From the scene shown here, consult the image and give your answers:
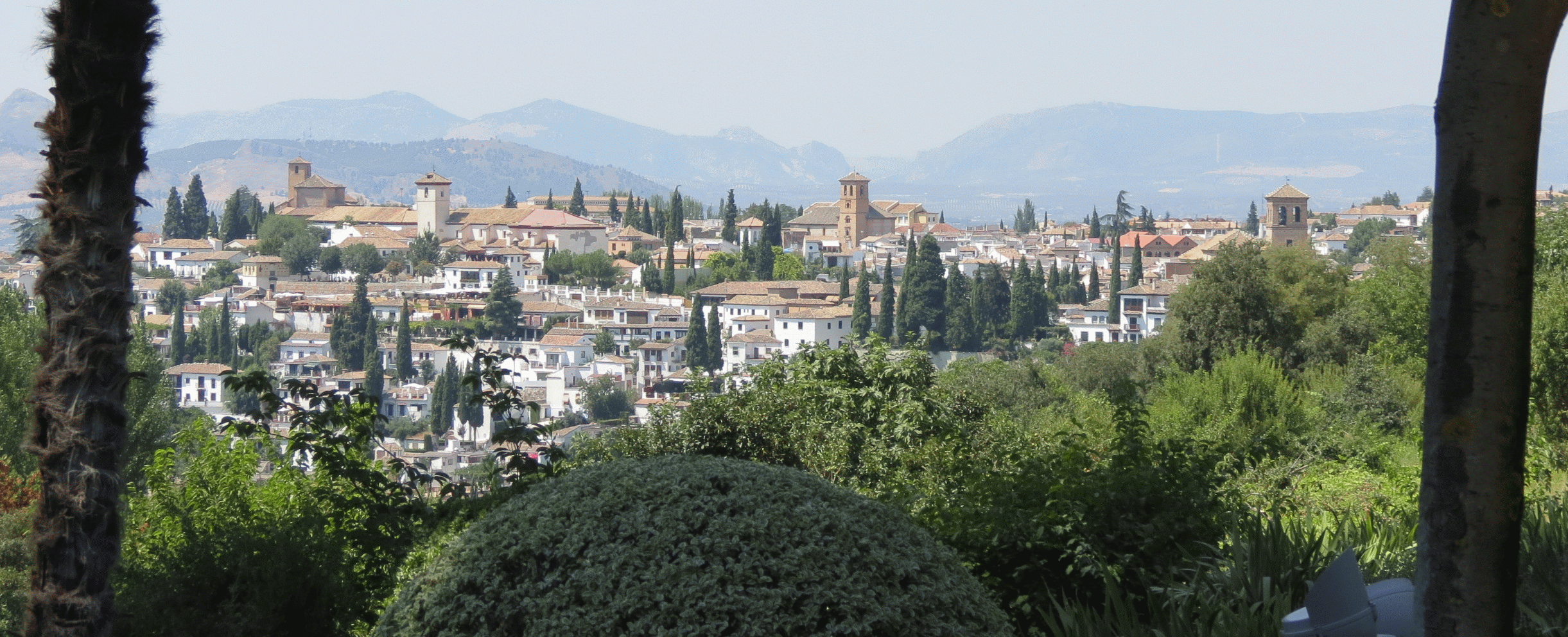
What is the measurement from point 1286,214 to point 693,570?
94136mm

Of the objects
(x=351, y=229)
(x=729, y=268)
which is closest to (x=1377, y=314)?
(x=729, y=268)

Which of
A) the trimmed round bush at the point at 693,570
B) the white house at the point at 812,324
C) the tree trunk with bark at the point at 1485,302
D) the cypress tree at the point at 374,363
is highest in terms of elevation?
the tree trunk with bark at the point at 1485,302

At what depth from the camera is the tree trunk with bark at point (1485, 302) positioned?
5.39ft

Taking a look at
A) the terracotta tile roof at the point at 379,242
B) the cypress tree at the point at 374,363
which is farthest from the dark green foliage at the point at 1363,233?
the terracotta tile roof at the point at 379,242

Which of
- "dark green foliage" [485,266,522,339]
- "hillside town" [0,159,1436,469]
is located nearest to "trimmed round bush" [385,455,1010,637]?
"hillside town" [0,159,1436,469]

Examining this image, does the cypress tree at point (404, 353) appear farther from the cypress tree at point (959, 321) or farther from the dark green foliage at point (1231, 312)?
the dark green foliage at point (1231, 312)

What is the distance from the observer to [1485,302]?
5.38 ft

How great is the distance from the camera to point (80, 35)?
2863 mm

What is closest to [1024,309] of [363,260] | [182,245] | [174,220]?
[363,260]

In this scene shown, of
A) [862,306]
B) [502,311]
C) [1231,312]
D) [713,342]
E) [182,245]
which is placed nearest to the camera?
[1231,312]

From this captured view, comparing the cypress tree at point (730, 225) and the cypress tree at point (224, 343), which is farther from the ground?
the cypress tree at point (730, 225)

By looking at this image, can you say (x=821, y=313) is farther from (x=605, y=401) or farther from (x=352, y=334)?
(x=352, y=334)

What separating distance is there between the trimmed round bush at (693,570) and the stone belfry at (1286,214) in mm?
90932

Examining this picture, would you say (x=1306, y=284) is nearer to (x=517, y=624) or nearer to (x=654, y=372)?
(x=517, y=624)
